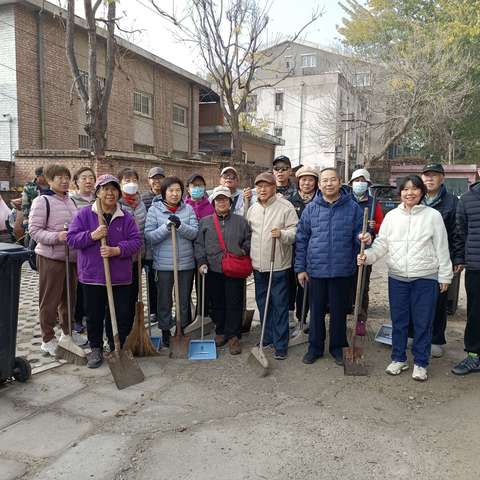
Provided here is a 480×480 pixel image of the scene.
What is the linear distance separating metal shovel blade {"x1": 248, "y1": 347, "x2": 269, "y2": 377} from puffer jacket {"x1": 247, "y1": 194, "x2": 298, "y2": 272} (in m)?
0.82

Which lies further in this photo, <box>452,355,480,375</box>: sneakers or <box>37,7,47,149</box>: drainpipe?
<box>37,7,47,149</box>: drainpipe

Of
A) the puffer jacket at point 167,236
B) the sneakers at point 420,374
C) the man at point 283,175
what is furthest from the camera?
the man at point 283,175

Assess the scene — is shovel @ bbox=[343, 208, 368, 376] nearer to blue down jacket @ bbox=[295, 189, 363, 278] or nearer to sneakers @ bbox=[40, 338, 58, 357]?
blue down jacket @ bbox=[295, 189, 363, 278]

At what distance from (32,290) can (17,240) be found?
154 cm

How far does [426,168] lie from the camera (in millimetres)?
4742

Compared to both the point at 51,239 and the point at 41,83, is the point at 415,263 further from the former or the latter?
the point at 41,83

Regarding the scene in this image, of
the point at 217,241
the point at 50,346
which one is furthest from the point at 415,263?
the point at 50,346

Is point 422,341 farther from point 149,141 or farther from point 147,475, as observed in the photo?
point 149,141

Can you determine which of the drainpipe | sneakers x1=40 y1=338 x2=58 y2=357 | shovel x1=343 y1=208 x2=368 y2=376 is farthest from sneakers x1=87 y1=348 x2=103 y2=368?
the drainpipe

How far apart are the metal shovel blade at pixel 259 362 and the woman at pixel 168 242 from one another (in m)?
0.97

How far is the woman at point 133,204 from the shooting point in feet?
16.4

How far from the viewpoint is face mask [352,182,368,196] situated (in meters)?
5.53

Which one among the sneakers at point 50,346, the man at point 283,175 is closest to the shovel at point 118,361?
the sneakers at point 50,346

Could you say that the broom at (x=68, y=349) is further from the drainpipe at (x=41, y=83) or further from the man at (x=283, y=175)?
the drainpipe at (x=41, y=83)
